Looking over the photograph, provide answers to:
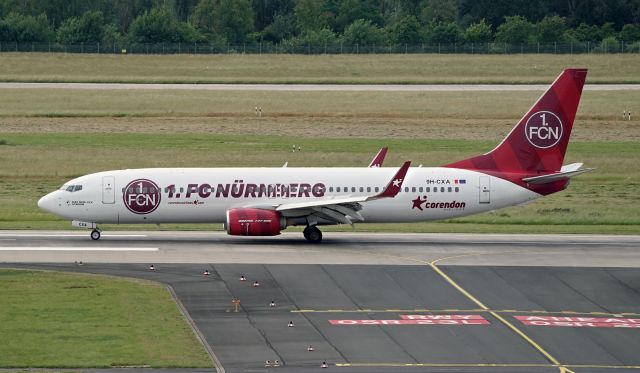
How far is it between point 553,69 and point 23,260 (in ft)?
293

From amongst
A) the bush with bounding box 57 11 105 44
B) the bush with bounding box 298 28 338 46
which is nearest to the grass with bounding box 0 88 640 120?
the bush with bounding box 298 28 338 46

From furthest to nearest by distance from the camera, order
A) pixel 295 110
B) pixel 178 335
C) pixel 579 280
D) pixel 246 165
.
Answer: pixel 295 110 → pixel 246 165 → pixel 579 280 → pixel 178 335

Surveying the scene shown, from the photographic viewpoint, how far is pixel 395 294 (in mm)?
43188

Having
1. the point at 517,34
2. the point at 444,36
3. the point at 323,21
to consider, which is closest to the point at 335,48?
the point at 444,36

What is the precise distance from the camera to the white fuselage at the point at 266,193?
54.7 metres

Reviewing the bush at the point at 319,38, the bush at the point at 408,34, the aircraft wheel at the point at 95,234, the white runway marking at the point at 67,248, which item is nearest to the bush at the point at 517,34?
the bush at the point at 408,34

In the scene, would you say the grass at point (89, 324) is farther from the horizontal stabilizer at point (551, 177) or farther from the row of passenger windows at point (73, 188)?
the horizontal stabilizer at point (551, 177)

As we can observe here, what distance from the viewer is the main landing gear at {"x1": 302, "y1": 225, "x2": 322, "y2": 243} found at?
181 ft

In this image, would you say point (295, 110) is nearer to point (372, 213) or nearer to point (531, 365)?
point (372, 213)

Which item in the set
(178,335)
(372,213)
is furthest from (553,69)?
(178,335)

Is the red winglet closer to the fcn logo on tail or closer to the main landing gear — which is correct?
the main landing gear

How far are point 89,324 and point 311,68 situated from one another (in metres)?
96.4

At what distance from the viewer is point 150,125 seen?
98.3m

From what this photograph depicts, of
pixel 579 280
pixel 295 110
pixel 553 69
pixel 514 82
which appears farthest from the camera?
pixel 553 69
